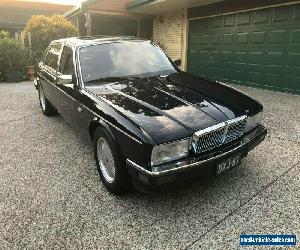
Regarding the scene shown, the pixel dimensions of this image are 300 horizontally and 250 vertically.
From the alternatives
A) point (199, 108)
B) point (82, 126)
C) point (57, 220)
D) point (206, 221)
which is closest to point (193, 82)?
point (199, 108)

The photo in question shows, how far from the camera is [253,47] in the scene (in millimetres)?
9555

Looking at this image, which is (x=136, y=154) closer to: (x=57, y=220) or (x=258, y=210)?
(x=57, y=220)

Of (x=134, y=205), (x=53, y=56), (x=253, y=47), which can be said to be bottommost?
(x=134, y=205)

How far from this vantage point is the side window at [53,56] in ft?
17.3

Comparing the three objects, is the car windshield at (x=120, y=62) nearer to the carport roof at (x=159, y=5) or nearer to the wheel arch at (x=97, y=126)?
the wheel arch at (x=97, y=126)

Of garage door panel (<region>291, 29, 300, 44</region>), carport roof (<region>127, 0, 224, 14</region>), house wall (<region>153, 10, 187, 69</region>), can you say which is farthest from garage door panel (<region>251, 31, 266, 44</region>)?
house wall (<region>153, 10, 187, 69</region>)

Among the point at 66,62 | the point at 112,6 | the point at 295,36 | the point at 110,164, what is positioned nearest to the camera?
the point at 110,164

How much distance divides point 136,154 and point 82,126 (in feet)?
5.09

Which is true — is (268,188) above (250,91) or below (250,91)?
below

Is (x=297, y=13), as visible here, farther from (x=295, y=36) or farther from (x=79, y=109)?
(x=79, y=109)

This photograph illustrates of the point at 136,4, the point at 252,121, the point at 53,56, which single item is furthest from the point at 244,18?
the point at 252,121

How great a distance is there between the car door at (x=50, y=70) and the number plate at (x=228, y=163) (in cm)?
340

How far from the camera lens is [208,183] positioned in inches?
143

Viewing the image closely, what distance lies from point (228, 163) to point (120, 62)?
2.17 m
